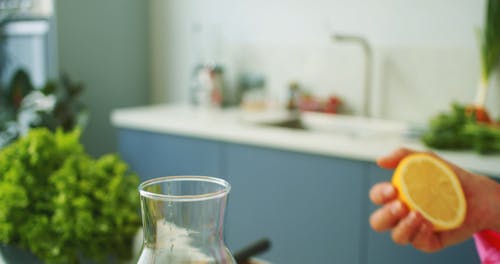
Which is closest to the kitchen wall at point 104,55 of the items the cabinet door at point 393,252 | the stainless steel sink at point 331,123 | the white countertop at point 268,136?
the white countertop at point 268,136

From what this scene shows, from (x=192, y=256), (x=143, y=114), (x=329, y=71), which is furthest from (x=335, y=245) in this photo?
(x=192, y=256)

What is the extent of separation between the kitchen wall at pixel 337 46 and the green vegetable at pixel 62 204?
66.5 inches

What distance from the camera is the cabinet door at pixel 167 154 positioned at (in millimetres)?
2244

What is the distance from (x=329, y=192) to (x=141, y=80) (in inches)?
63.0

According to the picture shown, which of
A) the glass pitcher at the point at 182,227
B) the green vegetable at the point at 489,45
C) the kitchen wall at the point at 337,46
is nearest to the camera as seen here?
the glass pitcher at the point at 182,227

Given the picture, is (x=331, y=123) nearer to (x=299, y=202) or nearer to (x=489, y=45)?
(x=299, y=202)

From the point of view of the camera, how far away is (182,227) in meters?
0.46

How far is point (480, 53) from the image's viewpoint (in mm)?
2102

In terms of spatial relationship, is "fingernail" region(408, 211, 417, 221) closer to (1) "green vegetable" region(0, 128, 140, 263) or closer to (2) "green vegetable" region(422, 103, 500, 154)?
(1) "green vegetable" region(0, 128, 140, 263)

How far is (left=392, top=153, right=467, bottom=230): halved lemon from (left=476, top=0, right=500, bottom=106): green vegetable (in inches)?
55.2

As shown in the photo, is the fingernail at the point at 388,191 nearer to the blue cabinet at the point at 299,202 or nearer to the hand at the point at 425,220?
the hand at the point at 425,220

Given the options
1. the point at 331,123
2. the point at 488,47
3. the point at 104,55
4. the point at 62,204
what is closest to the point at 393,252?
the point at 331,123

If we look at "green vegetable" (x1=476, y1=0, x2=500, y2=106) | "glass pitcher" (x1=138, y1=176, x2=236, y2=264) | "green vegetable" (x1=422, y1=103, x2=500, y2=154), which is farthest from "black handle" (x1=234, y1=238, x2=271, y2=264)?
"green vegetable" (x1=476, y1=0, x2=500, y2=106)

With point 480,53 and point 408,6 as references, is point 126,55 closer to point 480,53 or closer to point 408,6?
point 408,6
